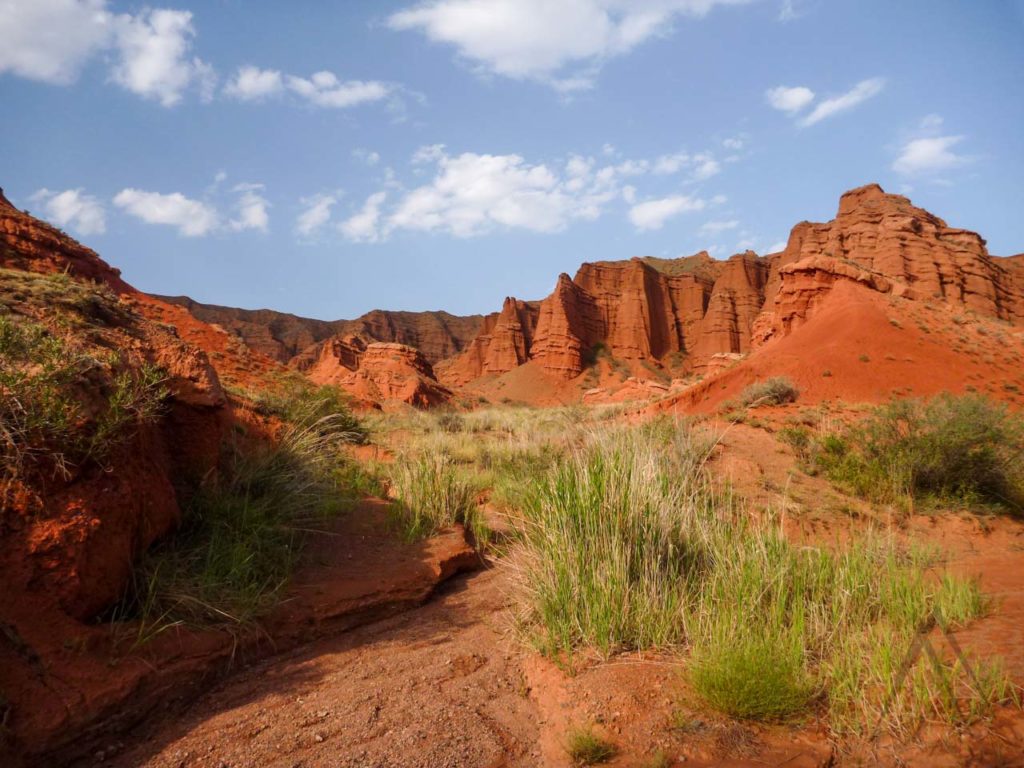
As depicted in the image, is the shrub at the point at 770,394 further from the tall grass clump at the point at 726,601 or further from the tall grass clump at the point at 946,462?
the tall grass clump at the point at 726,601

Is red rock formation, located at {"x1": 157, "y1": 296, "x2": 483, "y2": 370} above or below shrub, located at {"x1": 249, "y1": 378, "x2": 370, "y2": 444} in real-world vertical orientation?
above

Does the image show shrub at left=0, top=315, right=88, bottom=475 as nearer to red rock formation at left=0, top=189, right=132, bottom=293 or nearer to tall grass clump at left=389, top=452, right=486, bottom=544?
tall grass clump at left=389, top=452, right=486, bottom=544

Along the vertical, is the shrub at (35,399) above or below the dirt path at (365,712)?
above

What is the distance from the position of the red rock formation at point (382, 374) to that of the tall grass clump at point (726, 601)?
27697 millimetres

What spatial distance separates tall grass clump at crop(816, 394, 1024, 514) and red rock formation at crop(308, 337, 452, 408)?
2554cm

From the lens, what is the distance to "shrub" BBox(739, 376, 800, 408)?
19922 mm

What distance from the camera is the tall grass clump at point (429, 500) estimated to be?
6.13 metres

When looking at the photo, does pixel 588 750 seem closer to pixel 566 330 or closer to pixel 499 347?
pixel 566 330

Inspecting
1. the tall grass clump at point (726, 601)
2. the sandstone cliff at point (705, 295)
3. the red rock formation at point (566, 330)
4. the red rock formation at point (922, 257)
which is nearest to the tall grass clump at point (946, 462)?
the tall grass clump at point (726, 601)

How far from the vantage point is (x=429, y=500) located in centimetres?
638

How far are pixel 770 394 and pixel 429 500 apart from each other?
1759 centimetres

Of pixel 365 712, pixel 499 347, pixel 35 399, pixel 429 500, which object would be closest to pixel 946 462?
pixel 429 500

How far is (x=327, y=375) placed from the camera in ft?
148

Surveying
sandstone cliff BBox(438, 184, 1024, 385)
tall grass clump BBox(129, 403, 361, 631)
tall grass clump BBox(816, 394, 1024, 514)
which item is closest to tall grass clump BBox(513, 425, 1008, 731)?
tall grass clump BBox(129, 403, 361, 631)
